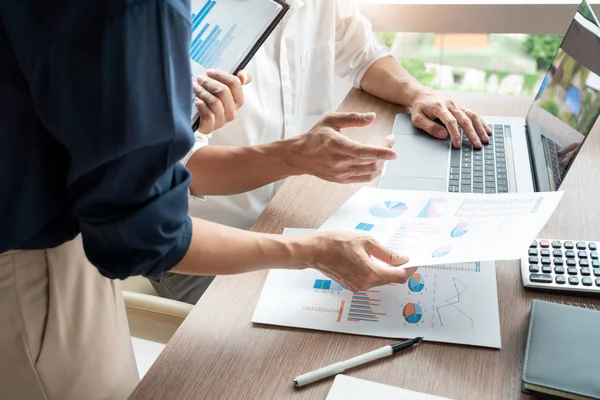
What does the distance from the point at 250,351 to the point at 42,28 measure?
1.56ft

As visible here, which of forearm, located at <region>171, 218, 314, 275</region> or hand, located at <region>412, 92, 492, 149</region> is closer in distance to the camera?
forearm, located at <region>171, 218, 314, 275</region>

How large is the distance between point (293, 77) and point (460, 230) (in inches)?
28.2

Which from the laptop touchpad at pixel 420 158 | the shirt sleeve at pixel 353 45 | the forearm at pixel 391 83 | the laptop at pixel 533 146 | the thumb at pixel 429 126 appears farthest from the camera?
the shirt sleeve at pixel 353 45

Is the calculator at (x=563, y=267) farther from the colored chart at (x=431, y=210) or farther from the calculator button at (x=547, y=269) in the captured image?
the colored chart at (x=431, y=210)

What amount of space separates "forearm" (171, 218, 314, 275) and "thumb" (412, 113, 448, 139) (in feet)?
1.66

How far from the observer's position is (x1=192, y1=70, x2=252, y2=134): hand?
3.54 ft

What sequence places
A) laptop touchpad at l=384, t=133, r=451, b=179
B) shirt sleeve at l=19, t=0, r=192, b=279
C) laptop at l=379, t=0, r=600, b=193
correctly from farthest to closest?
laptop touchpad at l=384, t=133, r=451, b=179 → laptop at l=379, t=0, r=600, b=193 → shirt sleeve at l=19, t=0, r=192, b=279

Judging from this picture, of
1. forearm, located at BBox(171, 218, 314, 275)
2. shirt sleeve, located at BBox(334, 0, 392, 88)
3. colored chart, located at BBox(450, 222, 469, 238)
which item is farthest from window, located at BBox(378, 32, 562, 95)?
forearm, located at BBox(171, 218, 314, 275)

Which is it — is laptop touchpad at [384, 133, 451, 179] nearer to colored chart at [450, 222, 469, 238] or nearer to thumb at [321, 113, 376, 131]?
thumb at [321, 113, 376, 131]

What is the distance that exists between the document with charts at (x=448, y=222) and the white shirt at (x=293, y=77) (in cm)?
36

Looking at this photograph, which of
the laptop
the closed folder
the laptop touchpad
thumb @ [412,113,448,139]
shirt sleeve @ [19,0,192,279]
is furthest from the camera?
thumb @ [412,113,448,139]

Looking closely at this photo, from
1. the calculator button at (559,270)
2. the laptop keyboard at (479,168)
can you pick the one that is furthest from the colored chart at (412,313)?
the laptop keyboard at (479,168)

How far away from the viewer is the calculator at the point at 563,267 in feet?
2.90

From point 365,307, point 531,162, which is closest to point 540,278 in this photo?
point 365,307
